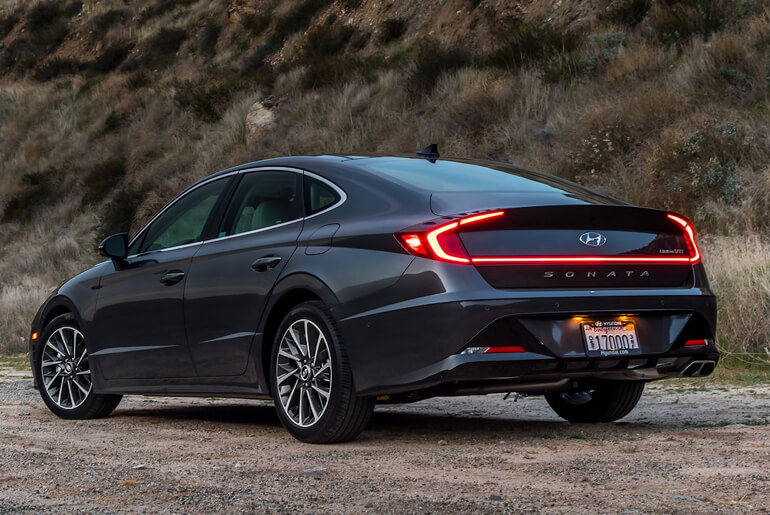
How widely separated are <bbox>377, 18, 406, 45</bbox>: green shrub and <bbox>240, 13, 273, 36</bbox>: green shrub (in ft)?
23.2

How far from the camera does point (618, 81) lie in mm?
20125

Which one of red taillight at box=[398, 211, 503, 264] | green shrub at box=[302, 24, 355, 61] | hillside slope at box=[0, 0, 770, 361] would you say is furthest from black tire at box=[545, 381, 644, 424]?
green shrub at box=[302, 24, 355, 61]

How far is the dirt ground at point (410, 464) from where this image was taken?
4664 mm

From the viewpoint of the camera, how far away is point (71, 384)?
8523 mm

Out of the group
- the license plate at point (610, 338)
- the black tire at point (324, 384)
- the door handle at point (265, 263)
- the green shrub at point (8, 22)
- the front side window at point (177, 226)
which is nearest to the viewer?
the license plate at point (610, 338)

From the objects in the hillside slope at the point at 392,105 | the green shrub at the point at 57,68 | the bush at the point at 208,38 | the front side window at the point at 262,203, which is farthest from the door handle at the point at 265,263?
the green shrub at the point at 57,68

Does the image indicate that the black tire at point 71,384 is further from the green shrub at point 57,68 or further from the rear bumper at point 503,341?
the green shrub at point 57,68

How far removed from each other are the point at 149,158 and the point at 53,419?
76.3ft

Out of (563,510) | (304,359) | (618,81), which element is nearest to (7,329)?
(618,81)

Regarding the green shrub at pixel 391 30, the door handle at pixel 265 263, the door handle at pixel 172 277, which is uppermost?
the green shrub at pixel 391 30

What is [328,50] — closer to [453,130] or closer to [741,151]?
[453,130]

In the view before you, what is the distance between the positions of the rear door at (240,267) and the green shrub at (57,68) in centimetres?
3635

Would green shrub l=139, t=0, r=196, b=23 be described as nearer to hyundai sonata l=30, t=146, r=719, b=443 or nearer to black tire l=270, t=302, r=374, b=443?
hyundai sonata l=30, t=146, r=719, b=443

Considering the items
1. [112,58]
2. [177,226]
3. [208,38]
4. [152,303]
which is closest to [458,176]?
[177,226]
